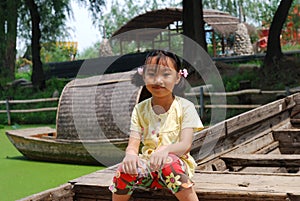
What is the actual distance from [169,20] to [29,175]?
56.2ft

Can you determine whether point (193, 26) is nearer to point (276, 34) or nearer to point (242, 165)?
point (276, 34)

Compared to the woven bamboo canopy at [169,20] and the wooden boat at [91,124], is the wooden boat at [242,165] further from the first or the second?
the woven bamboo canopy at [169,20]

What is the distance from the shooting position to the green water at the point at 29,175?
5004mm

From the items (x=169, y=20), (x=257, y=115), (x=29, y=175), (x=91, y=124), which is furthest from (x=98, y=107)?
(x=169, y=20)

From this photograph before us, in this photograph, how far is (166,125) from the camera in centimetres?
248

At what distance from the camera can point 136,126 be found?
8.23 feet

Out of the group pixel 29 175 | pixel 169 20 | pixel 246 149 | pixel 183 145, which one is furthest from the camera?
pixel 169 20

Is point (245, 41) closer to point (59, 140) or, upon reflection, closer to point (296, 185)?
point (59, 140)

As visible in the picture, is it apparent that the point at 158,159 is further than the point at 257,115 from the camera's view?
No

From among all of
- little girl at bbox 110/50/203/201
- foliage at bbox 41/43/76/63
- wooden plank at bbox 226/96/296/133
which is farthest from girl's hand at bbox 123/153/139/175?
foliage at bbox 41/43/76/63

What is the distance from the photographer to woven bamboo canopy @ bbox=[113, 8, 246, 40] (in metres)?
20.9


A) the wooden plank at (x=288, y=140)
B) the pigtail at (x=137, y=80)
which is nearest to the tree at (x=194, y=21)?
the pigtail at (x=137, y=80)

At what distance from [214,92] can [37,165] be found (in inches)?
172

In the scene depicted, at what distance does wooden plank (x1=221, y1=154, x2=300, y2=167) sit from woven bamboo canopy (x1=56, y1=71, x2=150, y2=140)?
7.01 ft
